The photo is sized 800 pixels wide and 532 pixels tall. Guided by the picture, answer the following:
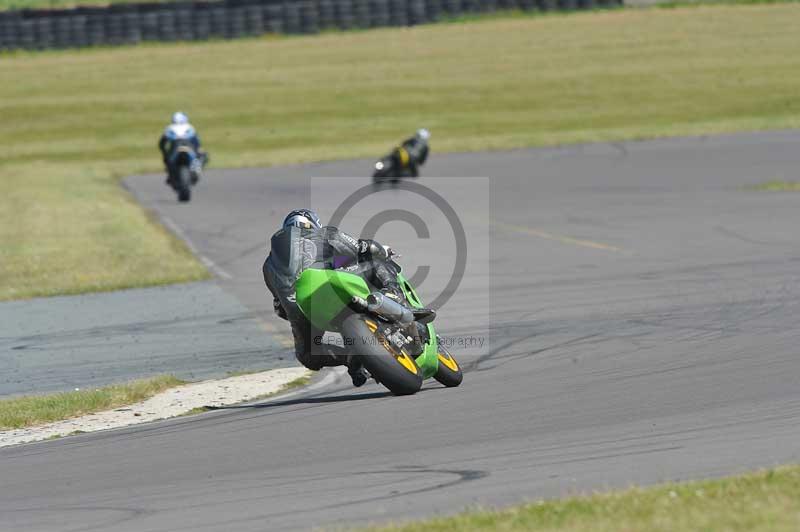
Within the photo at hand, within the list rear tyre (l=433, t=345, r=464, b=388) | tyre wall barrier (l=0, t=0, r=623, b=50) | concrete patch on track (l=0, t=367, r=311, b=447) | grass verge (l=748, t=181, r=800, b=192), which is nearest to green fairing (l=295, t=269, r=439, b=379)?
rear tyre (l=433, t=345, r=464, b=388)

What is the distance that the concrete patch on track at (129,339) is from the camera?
11.6m

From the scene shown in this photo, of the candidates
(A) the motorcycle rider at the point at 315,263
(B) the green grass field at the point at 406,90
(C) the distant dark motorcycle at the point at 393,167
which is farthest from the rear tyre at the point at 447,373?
(B) the green grass field at the point at 406,90

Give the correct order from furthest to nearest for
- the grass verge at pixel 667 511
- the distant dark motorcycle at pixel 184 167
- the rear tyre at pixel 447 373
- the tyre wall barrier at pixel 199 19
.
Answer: the tyre wall barrier at pixel 199 19 < the distant dark motorcycle at pixel 184 167 < the rear tyre at pixel 447 373 < the grass verge at pixel 667 511

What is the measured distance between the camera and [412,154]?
29.0m

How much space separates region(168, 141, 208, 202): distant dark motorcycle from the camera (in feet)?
85.1

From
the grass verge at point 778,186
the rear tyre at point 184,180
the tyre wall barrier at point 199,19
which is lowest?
the grass verge at point 778,186

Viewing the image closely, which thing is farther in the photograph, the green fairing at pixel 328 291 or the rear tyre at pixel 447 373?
the rear tyre at pixel 447 373

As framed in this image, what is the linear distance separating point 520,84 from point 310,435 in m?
39.4

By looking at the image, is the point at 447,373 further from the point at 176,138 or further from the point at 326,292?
the point at 176,138

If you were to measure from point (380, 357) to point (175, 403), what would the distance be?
77.6 inches

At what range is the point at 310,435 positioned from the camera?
8375mm

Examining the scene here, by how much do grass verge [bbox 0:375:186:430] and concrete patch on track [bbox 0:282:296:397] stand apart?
0.45 meters

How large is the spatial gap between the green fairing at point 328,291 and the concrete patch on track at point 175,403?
1486 mm

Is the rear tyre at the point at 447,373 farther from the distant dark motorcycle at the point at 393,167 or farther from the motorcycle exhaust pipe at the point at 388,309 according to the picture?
the distant dark motorcycle at the point at 393,167
